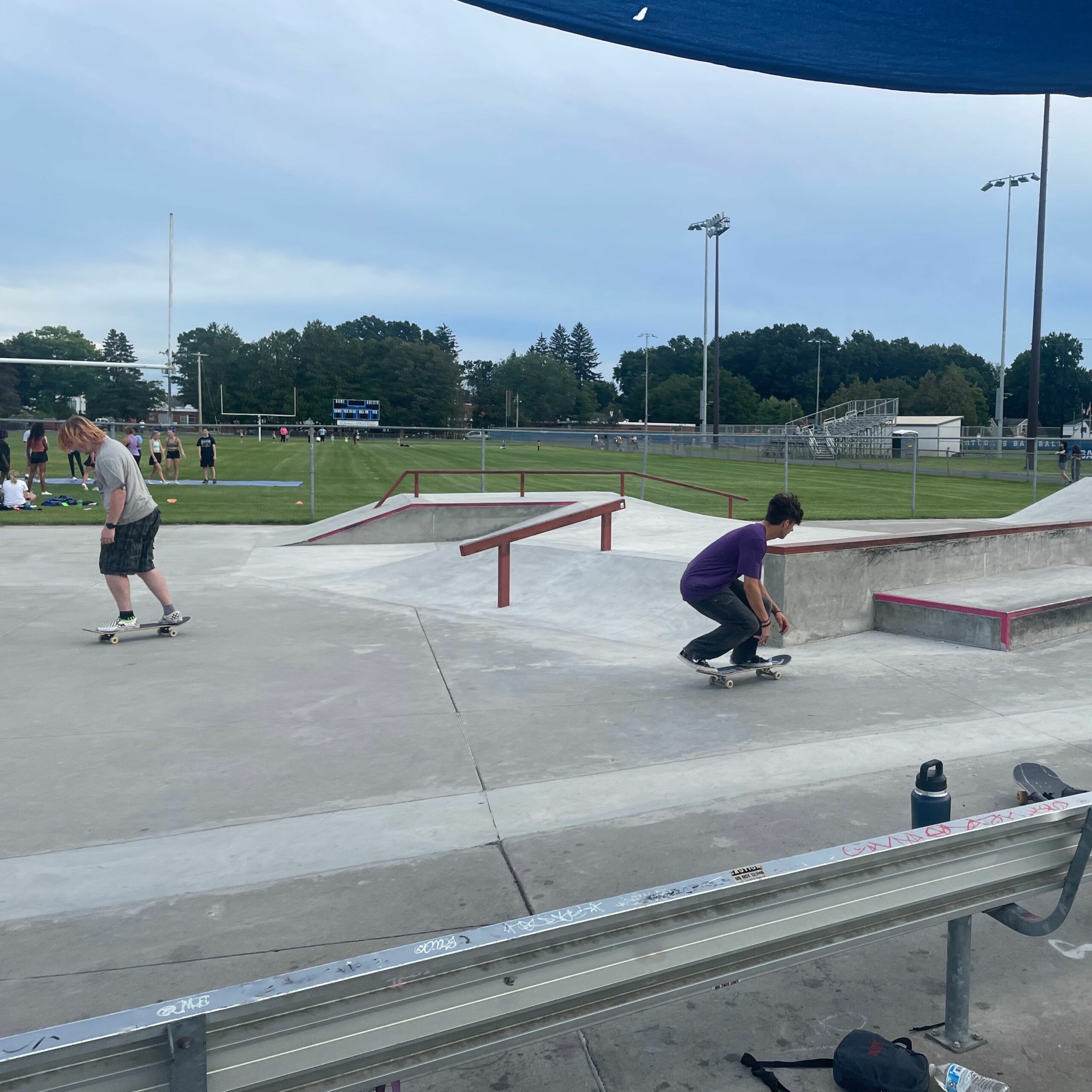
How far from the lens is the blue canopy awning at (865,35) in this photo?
3.15m

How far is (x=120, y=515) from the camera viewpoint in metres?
8.20

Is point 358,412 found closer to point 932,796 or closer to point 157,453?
point 157,453

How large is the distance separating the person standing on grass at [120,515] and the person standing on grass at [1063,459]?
27321 millimetres

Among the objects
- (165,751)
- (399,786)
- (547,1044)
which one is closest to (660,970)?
(547,1044)

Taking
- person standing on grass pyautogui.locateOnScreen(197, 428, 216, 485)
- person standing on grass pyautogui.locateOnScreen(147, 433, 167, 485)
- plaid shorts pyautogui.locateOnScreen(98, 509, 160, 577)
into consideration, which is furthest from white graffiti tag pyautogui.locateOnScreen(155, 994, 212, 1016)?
person standing on grass pyautogui.locateOnScreen(147, 433, 167, 485)

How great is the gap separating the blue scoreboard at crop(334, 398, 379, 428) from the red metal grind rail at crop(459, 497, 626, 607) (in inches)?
3028

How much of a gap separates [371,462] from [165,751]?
33.0 metres

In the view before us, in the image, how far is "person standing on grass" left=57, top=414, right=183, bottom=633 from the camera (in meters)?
8.18

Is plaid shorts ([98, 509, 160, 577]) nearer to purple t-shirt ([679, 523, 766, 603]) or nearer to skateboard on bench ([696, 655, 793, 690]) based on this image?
purple t-shirt ([679, 523, 766, 603])

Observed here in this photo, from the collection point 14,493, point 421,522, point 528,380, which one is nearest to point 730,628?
point 421,522

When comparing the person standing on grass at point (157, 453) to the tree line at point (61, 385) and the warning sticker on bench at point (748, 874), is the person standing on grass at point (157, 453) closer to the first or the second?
the warning sticker on bench at point (748, 874)

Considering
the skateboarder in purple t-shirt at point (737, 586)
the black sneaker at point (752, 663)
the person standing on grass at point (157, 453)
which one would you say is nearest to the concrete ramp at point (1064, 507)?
the black sneaker at point (752, 663)

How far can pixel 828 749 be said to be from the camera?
18.2 feet

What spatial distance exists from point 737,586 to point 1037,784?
9.12ft
